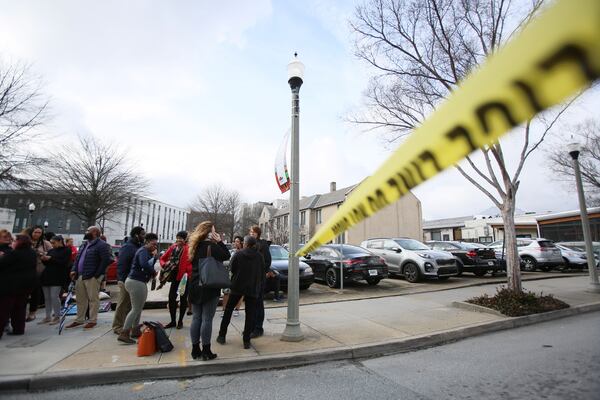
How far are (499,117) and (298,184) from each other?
17.1 ft

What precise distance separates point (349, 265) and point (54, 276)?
8024mm

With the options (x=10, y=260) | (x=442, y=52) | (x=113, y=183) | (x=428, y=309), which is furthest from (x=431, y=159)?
(x=113, y=183)

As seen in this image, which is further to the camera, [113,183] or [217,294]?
[113,183]

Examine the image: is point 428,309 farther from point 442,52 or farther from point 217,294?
point 442,52

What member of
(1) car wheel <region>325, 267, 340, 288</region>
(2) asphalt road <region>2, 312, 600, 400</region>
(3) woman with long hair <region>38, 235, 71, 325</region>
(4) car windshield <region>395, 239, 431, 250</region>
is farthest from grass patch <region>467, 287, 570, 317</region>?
(3) woman with long hair <region>38, 235, 71, 325</region>

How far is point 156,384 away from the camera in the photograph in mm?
4035

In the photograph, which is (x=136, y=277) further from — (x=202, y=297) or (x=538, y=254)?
(x=538, y=254)

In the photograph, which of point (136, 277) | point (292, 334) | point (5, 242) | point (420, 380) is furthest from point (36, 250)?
point (420, 380)

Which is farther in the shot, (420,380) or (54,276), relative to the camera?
(54,276)

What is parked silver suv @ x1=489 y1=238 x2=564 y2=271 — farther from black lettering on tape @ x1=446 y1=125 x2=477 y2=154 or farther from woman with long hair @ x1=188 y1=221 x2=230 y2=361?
black lettering on tape @ x1=446 y1=125 x2=477 y2=154

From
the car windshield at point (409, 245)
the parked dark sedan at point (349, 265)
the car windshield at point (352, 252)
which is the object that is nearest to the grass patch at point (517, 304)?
the parked dark sedan at point (349, 265)

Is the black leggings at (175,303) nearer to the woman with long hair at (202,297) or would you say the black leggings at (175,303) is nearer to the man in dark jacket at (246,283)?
the man in dark jacket at (246,283)

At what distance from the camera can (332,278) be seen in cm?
1134

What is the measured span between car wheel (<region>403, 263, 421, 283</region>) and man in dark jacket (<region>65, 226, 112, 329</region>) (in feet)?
32.9
